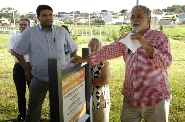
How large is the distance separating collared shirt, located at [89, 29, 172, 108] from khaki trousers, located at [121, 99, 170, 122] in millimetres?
42

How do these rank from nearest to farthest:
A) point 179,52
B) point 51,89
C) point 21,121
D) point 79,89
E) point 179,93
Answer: point 51,89 → point 79,89 → point 21,121 → point 179,93 → point 179,52

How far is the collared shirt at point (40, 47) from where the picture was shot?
2.86m

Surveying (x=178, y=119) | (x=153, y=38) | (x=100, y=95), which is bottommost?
(x=178, y=119)

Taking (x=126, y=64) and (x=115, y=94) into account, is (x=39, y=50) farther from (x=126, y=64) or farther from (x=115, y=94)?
(x=115, y=94)

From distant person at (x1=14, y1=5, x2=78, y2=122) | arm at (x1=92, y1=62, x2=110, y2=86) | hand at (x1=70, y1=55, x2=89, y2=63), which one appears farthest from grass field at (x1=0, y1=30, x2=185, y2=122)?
hand at (x1=70, y1=55, x2=89, y2=63)

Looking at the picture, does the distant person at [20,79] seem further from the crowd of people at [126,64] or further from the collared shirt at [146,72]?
the collared shirt at [146,72]

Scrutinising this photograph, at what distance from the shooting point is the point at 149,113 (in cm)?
200

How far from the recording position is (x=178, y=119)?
390 cm

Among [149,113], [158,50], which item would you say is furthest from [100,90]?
[158,50]

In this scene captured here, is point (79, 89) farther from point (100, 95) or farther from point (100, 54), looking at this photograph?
point (100, 95)

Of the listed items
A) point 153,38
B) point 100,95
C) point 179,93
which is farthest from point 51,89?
point 179,93

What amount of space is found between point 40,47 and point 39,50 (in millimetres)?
38

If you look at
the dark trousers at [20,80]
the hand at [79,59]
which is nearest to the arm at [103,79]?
the hand at [79,59]

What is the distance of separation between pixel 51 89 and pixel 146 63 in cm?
88
